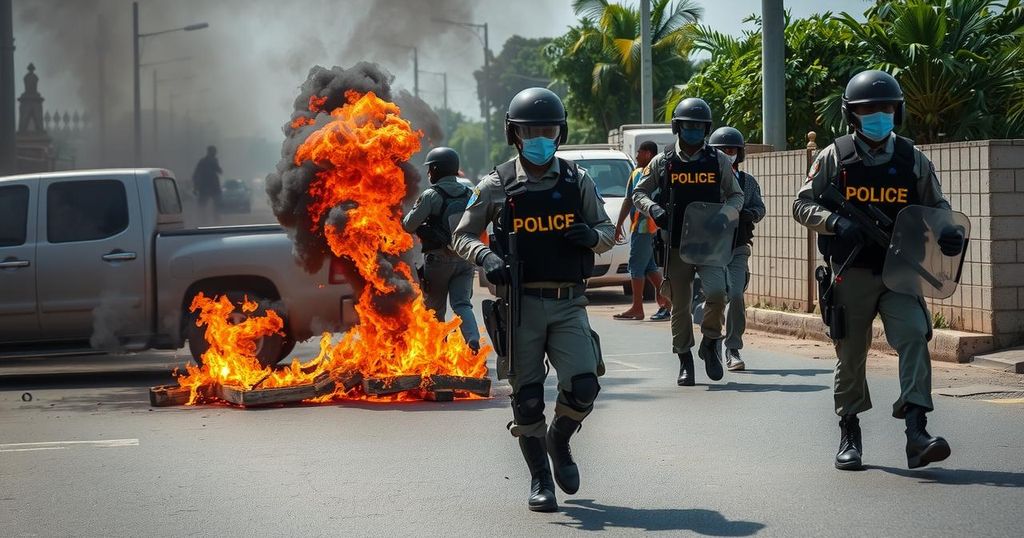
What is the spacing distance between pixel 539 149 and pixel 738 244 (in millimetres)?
4495

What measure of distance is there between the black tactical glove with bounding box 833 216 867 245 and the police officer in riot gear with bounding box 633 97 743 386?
287 cm

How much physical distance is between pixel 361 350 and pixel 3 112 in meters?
8.10

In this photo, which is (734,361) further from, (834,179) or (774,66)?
(774,66)

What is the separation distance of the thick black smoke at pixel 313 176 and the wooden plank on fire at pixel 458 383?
29.0 inches

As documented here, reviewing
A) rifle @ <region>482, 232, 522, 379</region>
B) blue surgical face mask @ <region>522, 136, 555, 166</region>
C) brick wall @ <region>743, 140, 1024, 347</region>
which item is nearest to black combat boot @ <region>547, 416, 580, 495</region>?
rifle @ <region>482, 232, 522, 379</region>

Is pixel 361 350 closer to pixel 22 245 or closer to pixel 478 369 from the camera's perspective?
pixel 478 369

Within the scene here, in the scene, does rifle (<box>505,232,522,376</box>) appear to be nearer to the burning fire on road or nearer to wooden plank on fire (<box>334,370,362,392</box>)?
the burning fire on road

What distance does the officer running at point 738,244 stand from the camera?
402 inches

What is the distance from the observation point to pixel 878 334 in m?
11.6

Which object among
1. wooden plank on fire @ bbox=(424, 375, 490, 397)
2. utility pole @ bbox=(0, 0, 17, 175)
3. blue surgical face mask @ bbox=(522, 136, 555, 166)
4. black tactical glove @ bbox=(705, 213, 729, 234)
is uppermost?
utility pole @ bbox=(0, 0, 17, 175)

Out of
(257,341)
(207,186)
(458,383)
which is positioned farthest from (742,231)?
(207,186)

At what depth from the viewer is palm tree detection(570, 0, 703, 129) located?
1517 inches

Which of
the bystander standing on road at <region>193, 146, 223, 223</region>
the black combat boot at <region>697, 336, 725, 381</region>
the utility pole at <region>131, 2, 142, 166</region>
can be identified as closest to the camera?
the black combat boot at <region>697, 336, 725, 381</region>

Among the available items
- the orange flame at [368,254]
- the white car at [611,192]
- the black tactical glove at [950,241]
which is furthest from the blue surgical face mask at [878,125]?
the white car at [611,192]
